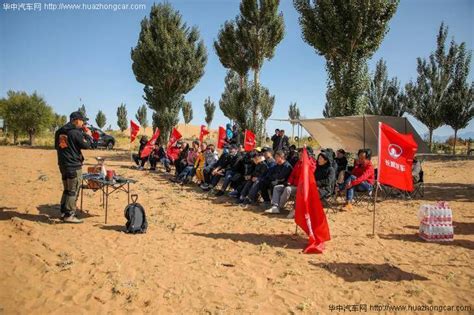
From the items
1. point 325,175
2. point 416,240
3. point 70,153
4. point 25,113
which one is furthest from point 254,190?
point 25,113

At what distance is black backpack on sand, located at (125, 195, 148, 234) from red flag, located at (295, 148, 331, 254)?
9.13ft

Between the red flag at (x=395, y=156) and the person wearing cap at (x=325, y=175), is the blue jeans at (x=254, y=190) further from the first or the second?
the red flag at (x=395, y=156)

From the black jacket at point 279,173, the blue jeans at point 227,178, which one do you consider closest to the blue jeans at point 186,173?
the blue jeans at point 227,178

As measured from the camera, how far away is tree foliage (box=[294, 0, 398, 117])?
14102mm

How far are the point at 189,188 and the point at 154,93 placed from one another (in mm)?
14959

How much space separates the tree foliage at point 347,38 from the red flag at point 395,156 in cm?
897

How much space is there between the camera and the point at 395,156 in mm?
6242

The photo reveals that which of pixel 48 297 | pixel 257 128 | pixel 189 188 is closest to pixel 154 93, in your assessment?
pixel 257 128

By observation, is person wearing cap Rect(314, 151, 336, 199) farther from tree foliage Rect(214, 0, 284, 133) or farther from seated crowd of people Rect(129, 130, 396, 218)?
tree foliage Rect(214, 0, 284, 133)

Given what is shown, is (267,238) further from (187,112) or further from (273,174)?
(187,112)

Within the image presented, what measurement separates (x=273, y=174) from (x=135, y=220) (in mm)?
3560

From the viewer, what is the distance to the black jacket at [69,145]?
20.3 feet

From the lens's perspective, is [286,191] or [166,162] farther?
[166,162]

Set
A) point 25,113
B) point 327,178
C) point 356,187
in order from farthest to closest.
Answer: point 25,113 < point 356,187 < point 327,178
